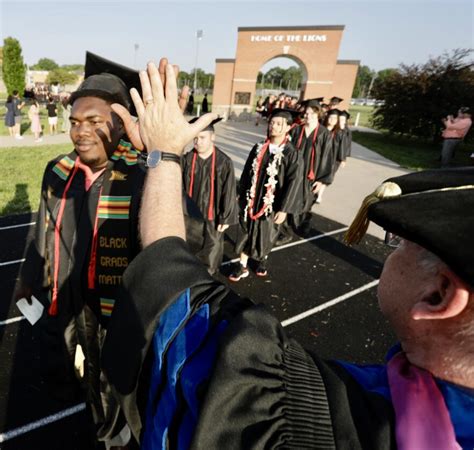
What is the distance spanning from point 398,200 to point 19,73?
3233 centimetres

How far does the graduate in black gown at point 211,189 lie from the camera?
4180mm

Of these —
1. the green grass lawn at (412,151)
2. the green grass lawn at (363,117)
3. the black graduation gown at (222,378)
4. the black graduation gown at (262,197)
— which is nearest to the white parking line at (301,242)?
the black graduation gown at (262,197)

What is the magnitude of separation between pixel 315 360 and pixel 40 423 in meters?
2.65

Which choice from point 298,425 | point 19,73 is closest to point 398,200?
point 298,425

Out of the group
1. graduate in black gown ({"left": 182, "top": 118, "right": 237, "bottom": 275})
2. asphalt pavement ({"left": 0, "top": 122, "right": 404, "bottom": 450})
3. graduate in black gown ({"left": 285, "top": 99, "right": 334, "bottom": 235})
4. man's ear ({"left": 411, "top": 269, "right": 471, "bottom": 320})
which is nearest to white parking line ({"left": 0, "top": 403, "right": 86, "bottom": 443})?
asphalt pavement ({"left": 0, "top": 122, "right": 404, "bottom": 450})

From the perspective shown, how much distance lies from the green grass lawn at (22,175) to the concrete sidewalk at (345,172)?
113 cm

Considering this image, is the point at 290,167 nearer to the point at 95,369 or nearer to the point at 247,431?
the point at 95,369

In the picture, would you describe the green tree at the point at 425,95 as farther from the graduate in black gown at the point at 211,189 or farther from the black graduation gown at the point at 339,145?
the graduate in black gown at the point at 211,189

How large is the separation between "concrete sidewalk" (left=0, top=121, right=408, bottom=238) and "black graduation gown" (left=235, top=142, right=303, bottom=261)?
2861 millimetres

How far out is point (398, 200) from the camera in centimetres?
70

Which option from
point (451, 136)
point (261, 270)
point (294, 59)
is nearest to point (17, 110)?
point (261, 270)

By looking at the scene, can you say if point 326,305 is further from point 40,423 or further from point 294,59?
point 294,59

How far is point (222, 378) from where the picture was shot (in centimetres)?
68

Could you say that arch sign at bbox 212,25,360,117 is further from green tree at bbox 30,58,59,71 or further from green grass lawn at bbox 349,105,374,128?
green tree at bbox 30,58,59,71
